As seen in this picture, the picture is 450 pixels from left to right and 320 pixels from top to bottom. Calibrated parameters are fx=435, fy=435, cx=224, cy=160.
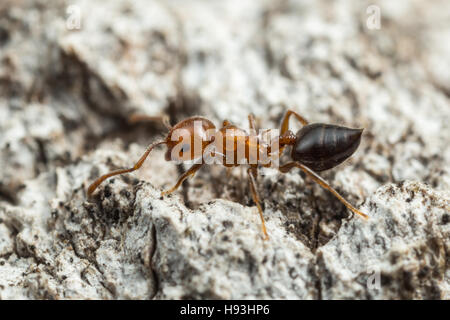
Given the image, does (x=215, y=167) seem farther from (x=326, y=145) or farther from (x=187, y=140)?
(x=326, y=145)

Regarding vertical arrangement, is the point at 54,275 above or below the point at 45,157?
below

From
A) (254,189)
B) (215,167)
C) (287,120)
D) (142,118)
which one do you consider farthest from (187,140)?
(287,120)

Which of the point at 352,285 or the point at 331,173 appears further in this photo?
the point at 331,173

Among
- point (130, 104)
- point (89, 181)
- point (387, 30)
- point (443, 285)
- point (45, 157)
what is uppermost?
point (387, 30)

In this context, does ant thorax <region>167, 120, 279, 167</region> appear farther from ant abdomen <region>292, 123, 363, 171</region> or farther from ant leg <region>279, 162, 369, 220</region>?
ant abdomen <region>292, 123, 363, 171</region>

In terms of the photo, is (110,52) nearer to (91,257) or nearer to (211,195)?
(211,195)

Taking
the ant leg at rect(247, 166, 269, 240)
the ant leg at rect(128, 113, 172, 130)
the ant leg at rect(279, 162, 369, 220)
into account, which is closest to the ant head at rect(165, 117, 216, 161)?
the ant leg at rect(128, 113, 172, 130)

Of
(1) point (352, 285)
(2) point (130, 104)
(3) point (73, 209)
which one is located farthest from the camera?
(2) point (130, 104)

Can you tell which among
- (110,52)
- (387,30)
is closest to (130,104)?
(110,52)
